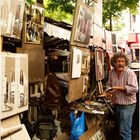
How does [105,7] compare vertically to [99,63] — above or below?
above

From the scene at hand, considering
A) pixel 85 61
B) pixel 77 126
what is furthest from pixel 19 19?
pixel 77 126

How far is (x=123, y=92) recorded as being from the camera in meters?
6.11

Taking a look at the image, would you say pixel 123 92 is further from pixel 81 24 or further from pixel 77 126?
pixel 81 24

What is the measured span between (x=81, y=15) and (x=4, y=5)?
2.10 meters

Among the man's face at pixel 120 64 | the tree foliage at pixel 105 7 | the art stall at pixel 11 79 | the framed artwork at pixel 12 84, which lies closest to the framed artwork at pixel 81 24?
the man's face at pixel 120 64

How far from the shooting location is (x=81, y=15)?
5293 millimetres

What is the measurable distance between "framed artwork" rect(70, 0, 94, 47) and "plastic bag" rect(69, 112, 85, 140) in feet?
4.32

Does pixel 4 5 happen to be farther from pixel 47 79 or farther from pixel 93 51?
pixel 93 51

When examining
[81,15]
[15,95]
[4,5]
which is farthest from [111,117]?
[4,5]

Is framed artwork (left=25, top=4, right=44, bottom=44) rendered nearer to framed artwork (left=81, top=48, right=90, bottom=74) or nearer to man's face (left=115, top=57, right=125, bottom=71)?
framed artwork (left=81, top=48, right=90, bottom=74)

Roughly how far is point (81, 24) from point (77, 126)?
1790 millimetres

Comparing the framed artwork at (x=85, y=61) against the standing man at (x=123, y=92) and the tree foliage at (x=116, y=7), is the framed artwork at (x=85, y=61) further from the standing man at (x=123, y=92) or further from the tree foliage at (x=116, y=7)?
the tree foliage at (x=116, y=7)

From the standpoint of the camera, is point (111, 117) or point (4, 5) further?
point (111, 117)

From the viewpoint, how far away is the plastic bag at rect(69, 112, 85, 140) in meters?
5.63
